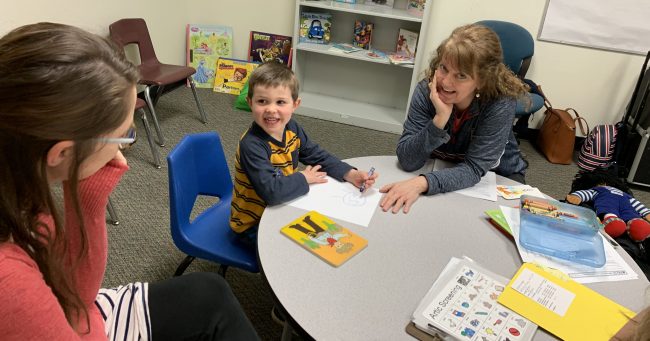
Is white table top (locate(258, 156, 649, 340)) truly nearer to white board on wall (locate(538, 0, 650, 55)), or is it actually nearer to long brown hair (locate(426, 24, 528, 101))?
long brown hair (locate(426, 24, 528, 101))

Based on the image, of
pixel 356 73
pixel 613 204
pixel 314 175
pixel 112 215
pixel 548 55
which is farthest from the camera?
pixel 356 73

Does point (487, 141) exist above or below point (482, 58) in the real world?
below

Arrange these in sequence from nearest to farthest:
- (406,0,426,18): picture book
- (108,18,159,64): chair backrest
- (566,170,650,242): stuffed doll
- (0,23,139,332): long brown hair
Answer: (0,23,139,332): long brown hair, (566,170,650,242): stuffed doll, (108,18,159,64): chair backrest, (406,0,426,18): picture book

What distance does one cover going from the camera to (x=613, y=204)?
2057 mm

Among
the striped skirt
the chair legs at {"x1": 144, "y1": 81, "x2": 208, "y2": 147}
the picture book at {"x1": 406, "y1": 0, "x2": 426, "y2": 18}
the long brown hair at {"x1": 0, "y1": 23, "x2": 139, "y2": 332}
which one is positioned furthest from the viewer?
the picture book at {"x1": 406, "y1": 0, "x2": 426, "y2": 18}

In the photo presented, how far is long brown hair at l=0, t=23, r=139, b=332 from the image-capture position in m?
0.62

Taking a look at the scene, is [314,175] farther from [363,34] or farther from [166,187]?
[363,34]

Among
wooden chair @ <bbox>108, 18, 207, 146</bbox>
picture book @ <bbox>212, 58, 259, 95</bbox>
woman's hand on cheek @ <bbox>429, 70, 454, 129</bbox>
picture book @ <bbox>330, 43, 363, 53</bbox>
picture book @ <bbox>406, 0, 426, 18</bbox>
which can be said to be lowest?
picture book @ <bbox>212, 58, 259, 95</bbox>

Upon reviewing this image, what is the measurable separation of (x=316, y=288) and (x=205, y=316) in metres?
0.31

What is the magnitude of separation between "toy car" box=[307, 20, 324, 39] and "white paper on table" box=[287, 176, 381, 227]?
100 inches

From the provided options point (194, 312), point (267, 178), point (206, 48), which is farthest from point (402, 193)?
point (206, 48)

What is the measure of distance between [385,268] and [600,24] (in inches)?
123

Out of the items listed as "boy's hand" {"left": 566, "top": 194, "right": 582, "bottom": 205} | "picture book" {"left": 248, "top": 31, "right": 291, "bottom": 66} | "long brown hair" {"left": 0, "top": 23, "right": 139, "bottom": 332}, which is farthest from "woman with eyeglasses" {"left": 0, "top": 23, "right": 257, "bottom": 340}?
"picture book" {"left": 248, "top": 31, "right": 291, "bottom": 66}

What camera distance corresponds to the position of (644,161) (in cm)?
298
